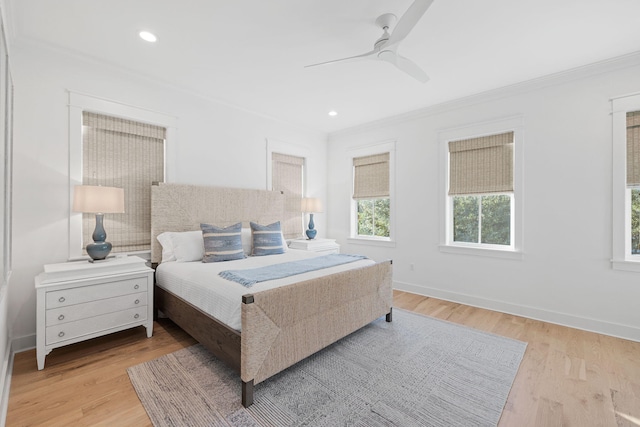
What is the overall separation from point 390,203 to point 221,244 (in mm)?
2722

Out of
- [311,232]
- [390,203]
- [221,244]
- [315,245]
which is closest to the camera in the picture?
[221,244]

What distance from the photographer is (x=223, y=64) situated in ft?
9.68

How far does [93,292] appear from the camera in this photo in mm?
2443

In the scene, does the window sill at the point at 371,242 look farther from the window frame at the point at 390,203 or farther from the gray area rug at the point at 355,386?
the gray area rug at the point at 355,386

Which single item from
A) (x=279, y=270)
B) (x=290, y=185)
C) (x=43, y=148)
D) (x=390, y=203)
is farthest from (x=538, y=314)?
(x=43, y=148)

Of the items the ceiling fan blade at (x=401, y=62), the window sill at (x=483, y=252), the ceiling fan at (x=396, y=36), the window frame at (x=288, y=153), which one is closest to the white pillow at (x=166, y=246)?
the window frame at (x=288, y=153)

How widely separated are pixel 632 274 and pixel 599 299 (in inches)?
14.6

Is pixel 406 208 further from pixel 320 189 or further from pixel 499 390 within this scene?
pixel 499 390

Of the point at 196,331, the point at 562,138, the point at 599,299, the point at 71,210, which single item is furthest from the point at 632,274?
the point at 71,210

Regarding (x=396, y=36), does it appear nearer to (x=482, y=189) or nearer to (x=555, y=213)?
(x=482, y=189)

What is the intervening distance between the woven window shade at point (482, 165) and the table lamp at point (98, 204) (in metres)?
3.99

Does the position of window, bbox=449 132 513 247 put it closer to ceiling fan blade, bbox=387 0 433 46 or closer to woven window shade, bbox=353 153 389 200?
woven window shade, bbox=353 153 389 200

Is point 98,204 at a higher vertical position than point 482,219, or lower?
higher

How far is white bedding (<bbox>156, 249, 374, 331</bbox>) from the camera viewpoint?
203 cm
